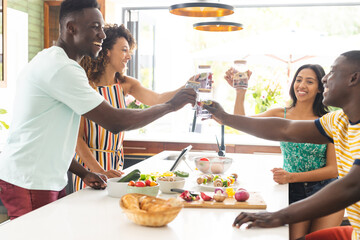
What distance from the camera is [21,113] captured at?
1893mm

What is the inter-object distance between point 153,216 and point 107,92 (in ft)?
5.15

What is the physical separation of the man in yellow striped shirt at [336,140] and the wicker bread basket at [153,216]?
241mm

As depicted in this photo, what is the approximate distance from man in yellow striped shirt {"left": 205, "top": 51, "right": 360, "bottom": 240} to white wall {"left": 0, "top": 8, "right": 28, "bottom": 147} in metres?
3.03

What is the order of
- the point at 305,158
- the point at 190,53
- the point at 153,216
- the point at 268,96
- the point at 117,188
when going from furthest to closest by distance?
the point at 190,53 < the point at 268,96 < the point at 305,158 < the point at 117,188 < the point at 153,216

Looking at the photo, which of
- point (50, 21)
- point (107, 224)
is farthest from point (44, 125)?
point (50, 21)

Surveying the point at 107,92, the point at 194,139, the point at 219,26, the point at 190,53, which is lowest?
the point at 194,139

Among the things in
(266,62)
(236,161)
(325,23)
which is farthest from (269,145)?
(325,23)

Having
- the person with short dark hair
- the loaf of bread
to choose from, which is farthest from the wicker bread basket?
the person with short dark hair

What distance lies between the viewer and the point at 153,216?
1.45 meters

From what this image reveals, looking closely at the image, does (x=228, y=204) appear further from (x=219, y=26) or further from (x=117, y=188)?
(x=219, y=26)

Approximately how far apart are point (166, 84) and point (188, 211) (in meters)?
4.01

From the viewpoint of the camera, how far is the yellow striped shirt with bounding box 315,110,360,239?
5.57 ft

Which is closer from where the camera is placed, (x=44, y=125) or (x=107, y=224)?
(x=107, y=224)

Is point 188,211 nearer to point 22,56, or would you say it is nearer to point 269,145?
point 269,145
